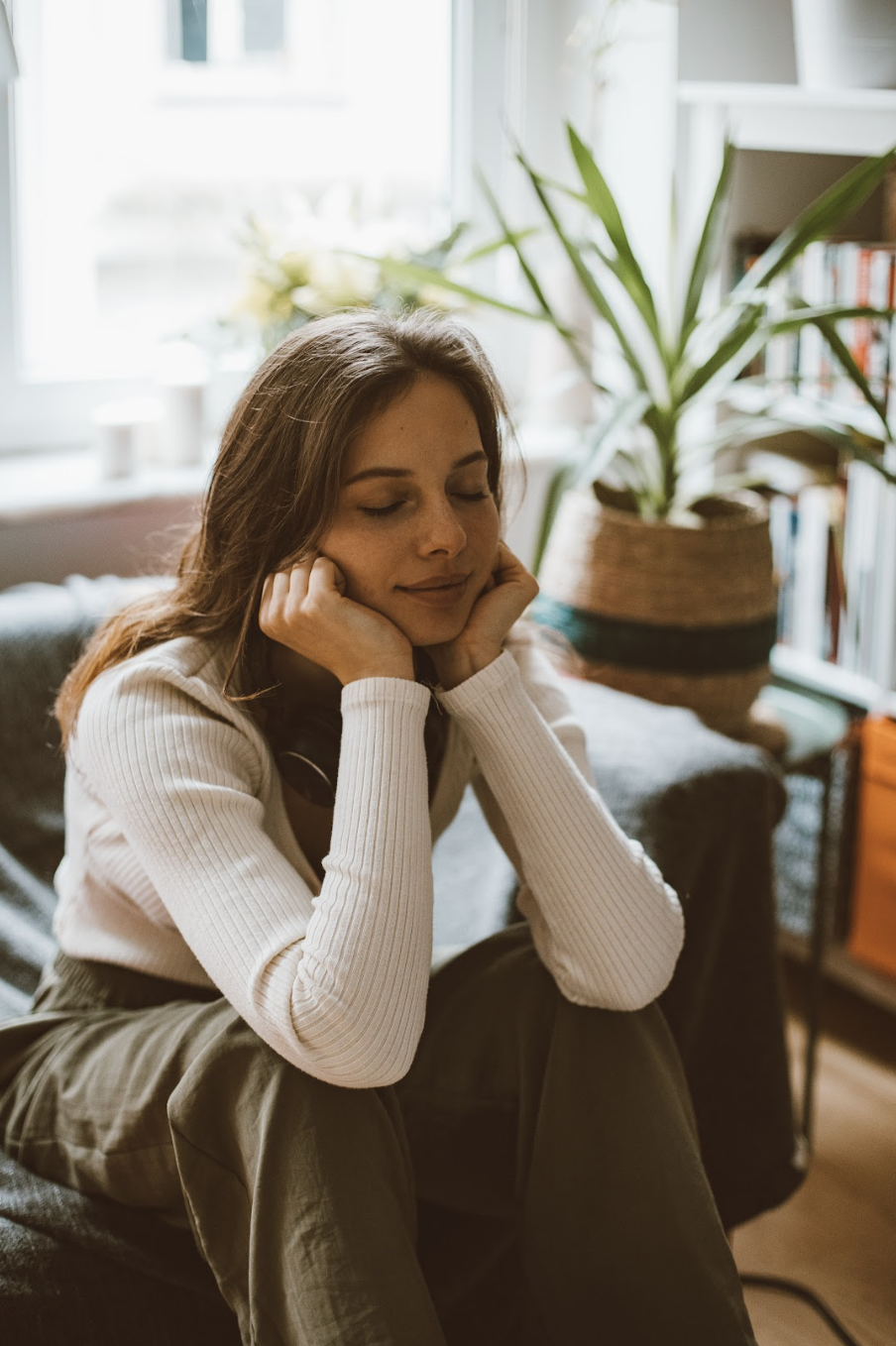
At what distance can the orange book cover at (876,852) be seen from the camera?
199 centimetres

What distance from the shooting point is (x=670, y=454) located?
1854 mm

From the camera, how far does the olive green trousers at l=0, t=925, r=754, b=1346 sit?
1.01 meters

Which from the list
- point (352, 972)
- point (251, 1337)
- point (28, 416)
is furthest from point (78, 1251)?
point (28, 416)

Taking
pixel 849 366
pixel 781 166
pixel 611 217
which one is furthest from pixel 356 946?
pixel 781 166

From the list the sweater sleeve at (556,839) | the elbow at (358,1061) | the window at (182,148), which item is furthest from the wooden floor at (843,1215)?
the window at (182,148)

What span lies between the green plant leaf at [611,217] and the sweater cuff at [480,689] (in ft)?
2.42

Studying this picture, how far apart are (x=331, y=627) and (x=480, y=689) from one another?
0.49 feet

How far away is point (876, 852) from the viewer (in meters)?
2.03

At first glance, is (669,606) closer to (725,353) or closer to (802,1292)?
(725,353)

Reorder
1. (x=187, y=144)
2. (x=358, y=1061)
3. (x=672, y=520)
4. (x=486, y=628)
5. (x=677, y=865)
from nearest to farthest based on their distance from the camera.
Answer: (x=358, y=1061)
(x=486, y=628)
(x=677, y=865)
(x=672, y=520)
(x=187, y=144)

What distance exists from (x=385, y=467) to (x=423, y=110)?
161 cm

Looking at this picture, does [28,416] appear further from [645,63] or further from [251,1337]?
[251,1337]

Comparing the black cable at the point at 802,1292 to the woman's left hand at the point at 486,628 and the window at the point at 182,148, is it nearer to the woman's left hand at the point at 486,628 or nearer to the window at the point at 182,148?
the woman's left hand at the point at 486,628

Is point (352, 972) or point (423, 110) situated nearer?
point (352, 972)
